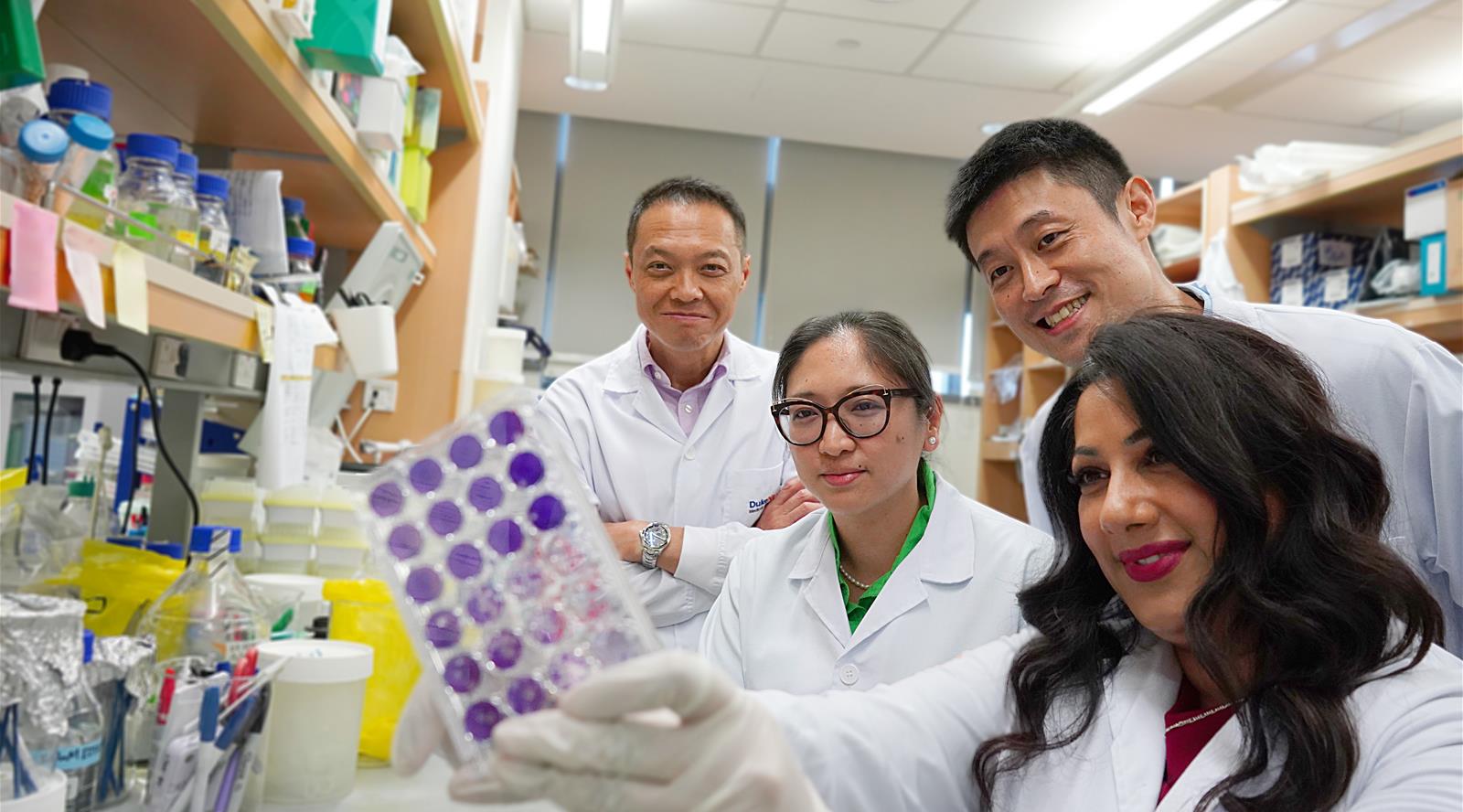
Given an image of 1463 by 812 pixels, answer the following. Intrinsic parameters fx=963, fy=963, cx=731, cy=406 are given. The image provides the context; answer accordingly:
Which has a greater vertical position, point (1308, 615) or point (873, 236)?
point (873, 236)

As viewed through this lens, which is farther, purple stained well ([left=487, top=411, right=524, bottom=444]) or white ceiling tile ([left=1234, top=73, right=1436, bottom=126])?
white ceiling tile ([left=1234, top=73, right=1436, bottom=126])

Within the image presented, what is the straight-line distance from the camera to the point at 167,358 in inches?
72.5

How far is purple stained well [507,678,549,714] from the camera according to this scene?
0.71 meters

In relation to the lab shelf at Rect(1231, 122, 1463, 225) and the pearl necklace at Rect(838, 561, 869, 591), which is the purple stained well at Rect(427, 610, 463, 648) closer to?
the pearl necklace at Rect(838, 561, 869, 591)

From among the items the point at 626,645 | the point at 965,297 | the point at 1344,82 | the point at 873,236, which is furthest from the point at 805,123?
the point at 626,645

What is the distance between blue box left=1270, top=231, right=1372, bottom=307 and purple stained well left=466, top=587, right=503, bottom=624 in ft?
11.6

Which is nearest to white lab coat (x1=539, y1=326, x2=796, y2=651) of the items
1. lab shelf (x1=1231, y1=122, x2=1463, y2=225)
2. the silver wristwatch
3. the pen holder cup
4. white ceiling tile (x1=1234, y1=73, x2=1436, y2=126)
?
the silver wristwatch

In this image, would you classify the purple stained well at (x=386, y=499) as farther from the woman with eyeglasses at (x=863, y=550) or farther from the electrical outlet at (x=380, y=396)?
the electrical outlet at (x=380, y=396)

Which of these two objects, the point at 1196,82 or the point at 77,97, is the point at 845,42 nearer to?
the point at 1196,82

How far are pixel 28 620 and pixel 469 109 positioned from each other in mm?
2326

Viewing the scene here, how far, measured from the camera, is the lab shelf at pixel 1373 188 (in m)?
2.97

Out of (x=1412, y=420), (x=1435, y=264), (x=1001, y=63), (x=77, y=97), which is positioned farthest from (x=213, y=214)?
(x=1001, y=63)

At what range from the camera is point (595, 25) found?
11.7ft

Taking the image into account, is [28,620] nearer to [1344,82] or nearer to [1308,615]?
[1308,615]
